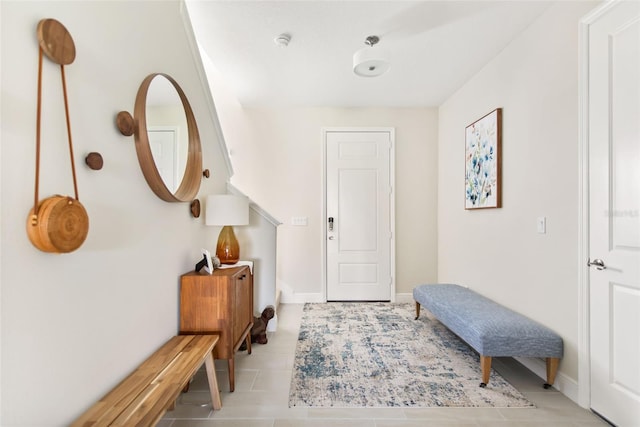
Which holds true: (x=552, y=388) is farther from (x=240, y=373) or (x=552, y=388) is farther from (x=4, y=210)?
(x=4, y=210)

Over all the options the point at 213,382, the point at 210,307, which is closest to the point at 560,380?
the point at 213,382

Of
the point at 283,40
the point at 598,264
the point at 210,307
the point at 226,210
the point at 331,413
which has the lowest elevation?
the point at 331,413

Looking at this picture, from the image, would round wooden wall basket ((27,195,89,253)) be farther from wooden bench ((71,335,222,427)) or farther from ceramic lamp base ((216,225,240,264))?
ceramic lamp base ((216,225,240,264))

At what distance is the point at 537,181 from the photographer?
213 cm

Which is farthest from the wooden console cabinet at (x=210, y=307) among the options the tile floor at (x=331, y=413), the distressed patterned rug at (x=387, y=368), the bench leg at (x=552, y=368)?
the bench leg at (x=552, y=368)

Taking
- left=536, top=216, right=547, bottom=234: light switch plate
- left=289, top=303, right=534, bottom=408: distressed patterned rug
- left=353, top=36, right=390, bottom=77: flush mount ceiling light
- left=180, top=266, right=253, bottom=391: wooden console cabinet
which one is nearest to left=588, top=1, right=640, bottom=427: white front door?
left=536, top=216, right=547, bottom=234: light switch plate

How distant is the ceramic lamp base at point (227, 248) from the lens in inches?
88.6

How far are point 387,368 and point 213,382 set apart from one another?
122 centimetres

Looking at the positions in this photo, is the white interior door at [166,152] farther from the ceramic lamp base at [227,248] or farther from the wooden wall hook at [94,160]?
the ceramic lamp base at [227,248]

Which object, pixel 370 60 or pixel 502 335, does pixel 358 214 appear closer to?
pixel 370 60

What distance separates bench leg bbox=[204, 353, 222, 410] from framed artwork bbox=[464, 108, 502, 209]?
249 centimetres

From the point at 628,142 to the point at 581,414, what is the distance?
1511 mm

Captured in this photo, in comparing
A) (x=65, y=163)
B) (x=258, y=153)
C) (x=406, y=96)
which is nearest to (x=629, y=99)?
(x=406, y=96)

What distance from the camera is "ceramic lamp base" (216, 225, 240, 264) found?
2250 millimetres
